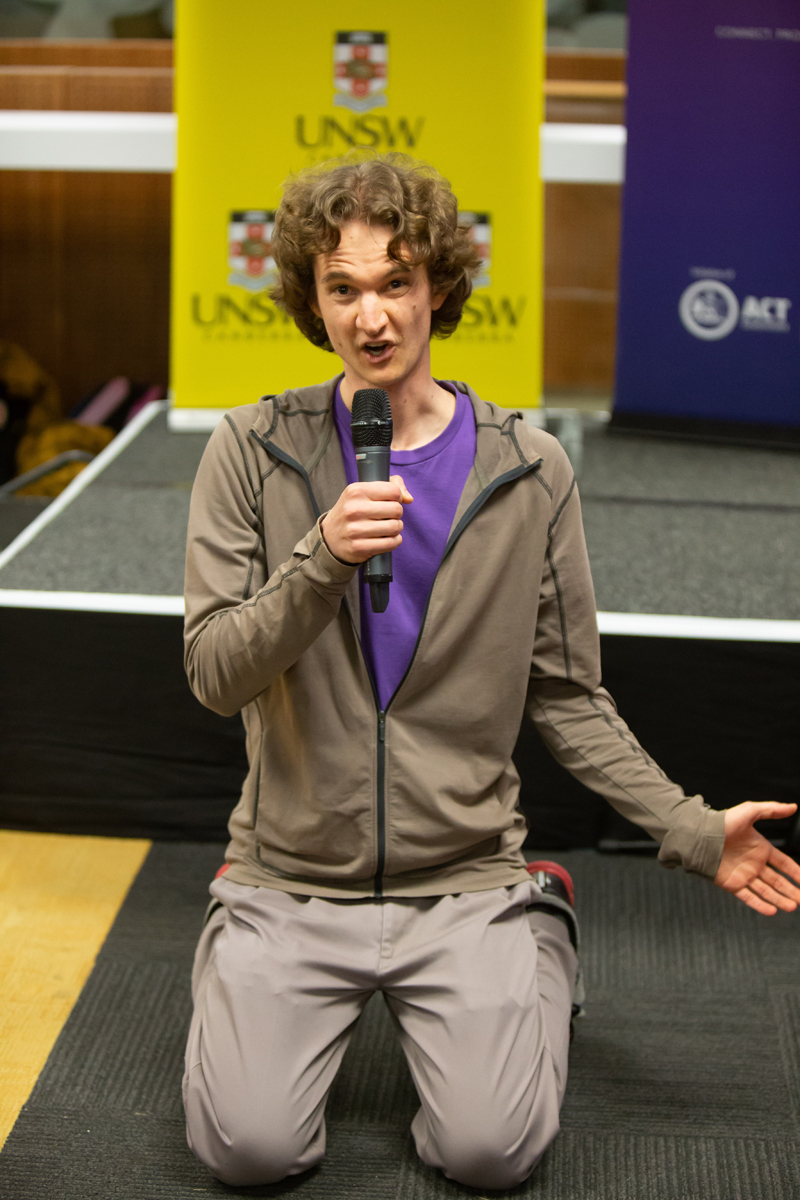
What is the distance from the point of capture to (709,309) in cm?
282

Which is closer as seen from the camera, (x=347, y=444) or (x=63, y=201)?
(x=347, y=444)

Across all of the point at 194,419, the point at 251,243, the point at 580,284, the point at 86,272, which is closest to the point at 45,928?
the point at 194,419

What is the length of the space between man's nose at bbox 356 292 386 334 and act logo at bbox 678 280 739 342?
5.71 feet

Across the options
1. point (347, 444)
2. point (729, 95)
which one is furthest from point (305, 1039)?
point (729, 95)

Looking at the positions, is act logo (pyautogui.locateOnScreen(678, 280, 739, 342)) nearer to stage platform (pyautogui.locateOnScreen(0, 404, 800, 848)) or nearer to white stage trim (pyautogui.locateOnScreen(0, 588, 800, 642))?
stage platform (pyautogui.locateOnScreen(0, 404, 800, 848))

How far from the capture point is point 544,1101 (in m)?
1.33

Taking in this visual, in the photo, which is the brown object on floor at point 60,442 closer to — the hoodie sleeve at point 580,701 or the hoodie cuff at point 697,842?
the hoodie sleeve at point 580,701

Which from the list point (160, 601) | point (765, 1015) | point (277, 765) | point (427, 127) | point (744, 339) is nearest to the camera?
point (277, 765)

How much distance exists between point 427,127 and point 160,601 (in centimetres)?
129

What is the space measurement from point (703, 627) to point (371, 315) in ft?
2.87

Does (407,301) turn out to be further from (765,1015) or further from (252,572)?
(765,1015)

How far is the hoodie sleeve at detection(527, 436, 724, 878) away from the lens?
1359mm

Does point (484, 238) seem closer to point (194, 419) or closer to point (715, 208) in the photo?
point (715, 208)

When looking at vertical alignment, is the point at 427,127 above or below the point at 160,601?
above
